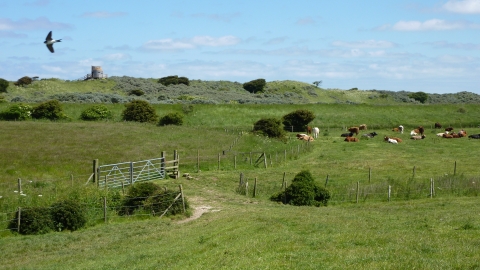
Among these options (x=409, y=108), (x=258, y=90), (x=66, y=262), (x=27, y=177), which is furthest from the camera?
(x=258, y=90)

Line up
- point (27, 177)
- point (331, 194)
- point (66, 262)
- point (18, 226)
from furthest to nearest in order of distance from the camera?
point (27, 177) < point (331, 194) < point (18, 226) < point (66, 262)

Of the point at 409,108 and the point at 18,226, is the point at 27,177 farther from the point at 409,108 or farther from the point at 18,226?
the point at 409,108

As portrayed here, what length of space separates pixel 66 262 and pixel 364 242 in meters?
9.54

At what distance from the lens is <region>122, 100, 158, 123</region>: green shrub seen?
65250 millimetres

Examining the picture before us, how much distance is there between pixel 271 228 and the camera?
1759 centimetres

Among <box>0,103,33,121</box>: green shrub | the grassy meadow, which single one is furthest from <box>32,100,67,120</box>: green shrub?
the grassy meadow

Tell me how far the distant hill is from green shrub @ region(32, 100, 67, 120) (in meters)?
17.8

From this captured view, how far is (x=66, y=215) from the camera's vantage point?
24.4 m

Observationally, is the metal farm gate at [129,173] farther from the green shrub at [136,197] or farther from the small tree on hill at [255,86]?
the small tree on hill at [255,86]

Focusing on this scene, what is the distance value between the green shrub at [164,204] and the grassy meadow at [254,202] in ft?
2.93

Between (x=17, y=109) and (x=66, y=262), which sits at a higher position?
(x=17, y=109)

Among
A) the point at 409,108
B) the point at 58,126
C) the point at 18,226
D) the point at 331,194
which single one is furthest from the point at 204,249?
the point at 409,108

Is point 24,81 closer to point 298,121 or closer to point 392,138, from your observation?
point 298,121

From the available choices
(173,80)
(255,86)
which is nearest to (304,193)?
(173,80)
